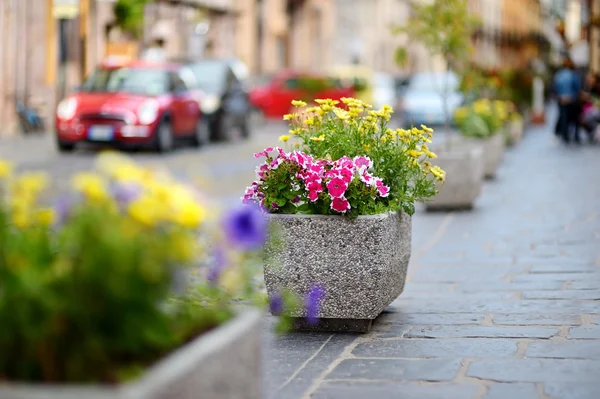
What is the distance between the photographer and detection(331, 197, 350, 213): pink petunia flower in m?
6.22

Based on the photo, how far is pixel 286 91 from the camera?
40844 millimetres

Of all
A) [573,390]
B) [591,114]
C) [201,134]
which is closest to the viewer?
[573,390]

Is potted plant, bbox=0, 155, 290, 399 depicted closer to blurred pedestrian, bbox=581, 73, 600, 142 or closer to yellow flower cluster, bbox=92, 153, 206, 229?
yellow flower cluster, bbox=92, 153, 206, 229

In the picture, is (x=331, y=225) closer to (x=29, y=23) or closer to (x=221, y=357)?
(x=221, y=357)

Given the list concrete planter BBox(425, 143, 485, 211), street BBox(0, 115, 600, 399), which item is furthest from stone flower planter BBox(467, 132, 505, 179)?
concrete planter BBox(425, 143, 485, 211)

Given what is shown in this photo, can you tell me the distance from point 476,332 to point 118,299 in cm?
399

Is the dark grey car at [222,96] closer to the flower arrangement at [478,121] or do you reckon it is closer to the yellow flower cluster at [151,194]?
the flower arrangement at [478,121]

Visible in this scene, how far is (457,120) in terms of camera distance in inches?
781

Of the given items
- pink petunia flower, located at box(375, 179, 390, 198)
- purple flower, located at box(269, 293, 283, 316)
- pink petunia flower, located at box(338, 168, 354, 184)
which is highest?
pink petunia flower, located at box(338, 168, 354, 184)

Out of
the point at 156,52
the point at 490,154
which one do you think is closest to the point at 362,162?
the point at 490,154

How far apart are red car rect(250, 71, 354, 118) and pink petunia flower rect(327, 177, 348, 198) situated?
3410 cm

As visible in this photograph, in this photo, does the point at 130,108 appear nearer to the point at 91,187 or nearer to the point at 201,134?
the point at 201,134

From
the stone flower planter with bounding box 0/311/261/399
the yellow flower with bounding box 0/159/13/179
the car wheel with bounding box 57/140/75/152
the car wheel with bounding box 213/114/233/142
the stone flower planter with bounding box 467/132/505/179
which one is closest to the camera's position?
the stone flower planter with bounding box 0/311/261/399

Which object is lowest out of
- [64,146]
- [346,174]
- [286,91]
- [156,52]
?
[286,91]
